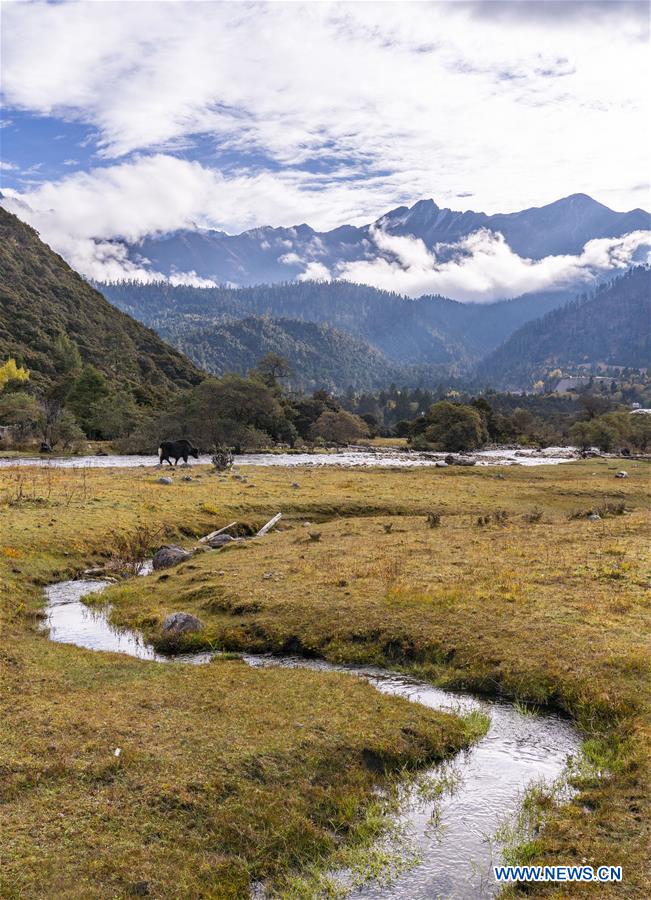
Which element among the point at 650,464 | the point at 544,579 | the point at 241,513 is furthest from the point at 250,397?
the point at 544,579

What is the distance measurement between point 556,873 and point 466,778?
2.98 meters

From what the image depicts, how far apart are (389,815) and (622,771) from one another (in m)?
4.37

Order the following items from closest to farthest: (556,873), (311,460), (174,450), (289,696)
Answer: (556,873) < (289,696) < (174,450) < (311,460)

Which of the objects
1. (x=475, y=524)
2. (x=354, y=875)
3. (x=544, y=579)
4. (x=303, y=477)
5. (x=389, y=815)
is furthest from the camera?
(x=303, y=477)

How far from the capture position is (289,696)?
47.8 ft

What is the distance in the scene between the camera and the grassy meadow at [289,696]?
9.37m

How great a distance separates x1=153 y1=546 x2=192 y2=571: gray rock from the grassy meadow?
1034 millimetres

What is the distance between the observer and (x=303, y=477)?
60188 millimetres

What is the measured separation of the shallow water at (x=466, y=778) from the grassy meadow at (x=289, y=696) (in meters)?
0.48

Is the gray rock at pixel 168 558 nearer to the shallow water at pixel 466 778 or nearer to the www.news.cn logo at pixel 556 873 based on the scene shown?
the shallow water at pixel 466 778

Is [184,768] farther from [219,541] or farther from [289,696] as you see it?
[219,541]

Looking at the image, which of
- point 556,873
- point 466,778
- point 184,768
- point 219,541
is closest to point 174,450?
point 219,541

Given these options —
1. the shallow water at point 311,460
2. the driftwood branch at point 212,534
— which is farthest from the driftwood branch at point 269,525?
the shallow water at point 311,460

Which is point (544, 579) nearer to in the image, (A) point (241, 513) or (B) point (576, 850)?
(B) point (576, 850)
